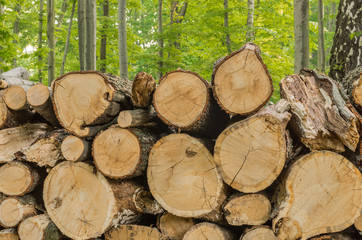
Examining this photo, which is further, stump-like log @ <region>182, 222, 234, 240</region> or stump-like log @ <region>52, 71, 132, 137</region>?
stump-like log @ <region>52, 71, 132, 137</region>

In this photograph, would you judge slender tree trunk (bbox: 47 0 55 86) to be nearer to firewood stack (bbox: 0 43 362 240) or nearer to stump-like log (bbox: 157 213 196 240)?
firewood stack (bbox: 0 43 362 240)

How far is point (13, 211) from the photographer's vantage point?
2791 mm

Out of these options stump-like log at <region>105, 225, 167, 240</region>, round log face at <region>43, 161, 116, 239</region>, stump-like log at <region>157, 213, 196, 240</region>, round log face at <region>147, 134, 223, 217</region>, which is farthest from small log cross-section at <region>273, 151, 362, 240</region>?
round log face at <region>43, 161, 116, 239</region>

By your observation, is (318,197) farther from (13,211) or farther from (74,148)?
(13,211)

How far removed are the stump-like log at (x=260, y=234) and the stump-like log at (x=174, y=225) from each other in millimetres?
458

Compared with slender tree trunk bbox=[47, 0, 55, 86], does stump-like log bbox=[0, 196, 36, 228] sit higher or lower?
lower

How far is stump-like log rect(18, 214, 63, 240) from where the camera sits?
265 cm

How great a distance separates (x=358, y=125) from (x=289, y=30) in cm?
805

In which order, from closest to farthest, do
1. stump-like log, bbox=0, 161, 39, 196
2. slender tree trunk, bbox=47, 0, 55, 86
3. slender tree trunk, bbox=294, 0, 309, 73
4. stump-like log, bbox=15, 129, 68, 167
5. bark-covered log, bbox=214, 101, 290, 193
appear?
1. bark-covered log, bbox=214, 101, 290, 193
2. stump-like log, bbox=15, 129, 68, 167
3. stump-like log, bbox=0, 161, 39, 196
4. slender tree trunk, bbox=294, 0, 309, 73
5. slender tree trunk, bbox=47, 0, 55, 86

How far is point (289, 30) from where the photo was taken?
9.48 metres

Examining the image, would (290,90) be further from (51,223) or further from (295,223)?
(51,223)

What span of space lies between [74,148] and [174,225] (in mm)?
1010

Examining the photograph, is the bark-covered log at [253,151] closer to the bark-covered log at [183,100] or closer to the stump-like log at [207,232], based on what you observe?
the bark-covered log at [183,100]

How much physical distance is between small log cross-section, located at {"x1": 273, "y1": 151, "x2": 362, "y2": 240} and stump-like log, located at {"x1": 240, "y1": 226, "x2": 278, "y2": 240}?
0.06 metres
